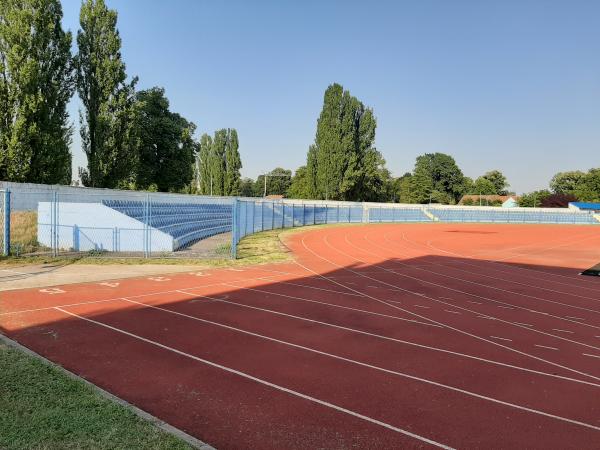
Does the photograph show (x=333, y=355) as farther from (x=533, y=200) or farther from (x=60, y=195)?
(x=533, y=200)

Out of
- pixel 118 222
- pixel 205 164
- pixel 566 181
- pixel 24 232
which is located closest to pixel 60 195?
pixel 24 232

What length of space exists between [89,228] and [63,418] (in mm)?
14195

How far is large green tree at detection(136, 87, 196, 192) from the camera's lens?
39.4m

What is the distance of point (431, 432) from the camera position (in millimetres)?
4340

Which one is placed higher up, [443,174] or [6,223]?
[443,174]

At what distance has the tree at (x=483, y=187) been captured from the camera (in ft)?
389

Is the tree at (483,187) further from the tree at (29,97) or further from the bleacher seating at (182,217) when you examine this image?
the tree at (29,97)

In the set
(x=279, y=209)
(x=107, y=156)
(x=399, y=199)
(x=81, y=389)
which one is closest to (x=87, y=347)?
(x=81, y=389)

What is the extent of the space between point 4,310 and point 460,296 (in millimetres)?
10207

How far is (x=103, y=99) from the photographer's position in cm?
3016

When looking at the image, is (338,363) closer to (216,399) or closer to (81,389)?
(216,399)

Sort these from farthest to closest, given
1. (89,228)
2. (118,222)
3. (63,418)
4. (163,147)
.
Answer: (163,147), (118,222), (89,228), (63,418)

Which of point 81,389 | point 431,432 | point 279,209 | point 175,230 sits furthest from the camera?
point 279,209

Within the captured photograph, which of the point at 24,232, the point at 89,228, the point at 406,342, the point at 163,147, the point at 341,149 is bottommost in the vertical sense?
the point at 406,342
